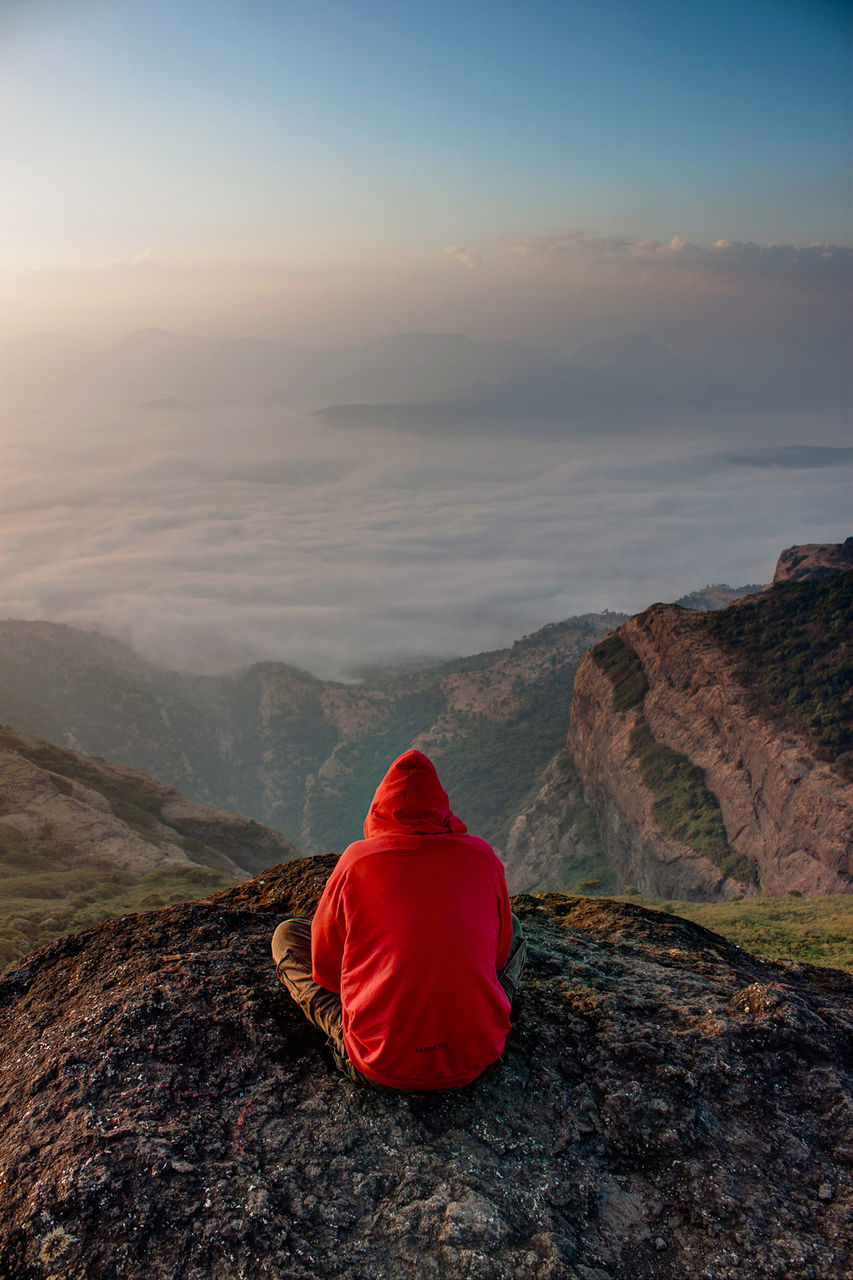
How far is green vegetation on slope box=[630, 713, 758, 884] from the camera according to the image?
148ft

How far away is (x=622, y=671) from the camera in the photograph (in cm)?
6353

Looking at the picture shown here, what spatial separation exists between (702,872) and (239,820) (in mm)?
30621

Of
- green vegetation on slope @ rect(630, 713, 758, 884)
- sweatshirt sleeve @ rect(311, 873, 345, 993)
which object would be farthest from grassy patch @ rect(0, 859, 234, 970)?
green vegetation on slope @ rect(630, 713, 758, 884)

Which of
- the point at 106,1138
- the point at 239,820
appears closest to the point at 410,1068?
the point at 106,1138

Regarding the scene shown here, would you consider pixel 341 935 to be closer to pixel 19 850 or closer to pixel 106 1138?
pixel 106 1138

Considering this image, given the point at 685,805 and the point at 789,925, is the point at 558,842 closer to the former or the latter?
the point at 685,805

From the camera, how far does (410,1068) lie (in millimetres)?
4438

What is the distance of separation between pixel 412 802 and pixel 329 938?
1152 mm

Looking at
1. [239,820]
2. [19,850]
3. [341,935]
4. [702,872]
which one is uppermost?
[341,935]

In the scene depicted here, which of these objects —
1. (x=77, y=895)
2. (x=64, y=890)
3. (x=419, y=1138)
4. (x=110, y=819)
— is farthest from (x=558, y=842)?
(x=419, y=1138)

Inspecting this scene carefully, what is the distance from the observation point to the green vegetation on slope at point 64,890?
17.4m

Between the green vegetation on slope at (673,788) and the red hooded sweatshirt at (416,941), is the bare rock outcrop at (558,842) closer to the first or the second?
the green vegetation on slope at (673,788)

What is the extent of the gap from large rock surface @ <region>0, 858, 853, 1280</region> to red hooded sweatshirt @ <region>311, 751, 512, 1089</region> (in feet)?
1.86

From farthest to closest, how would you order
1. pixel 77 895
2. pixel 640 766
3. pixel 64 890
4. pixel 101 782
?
1. pixel 640 766
2. pixel 101 782
3. pixel 64 890
4. pixel 77 895
